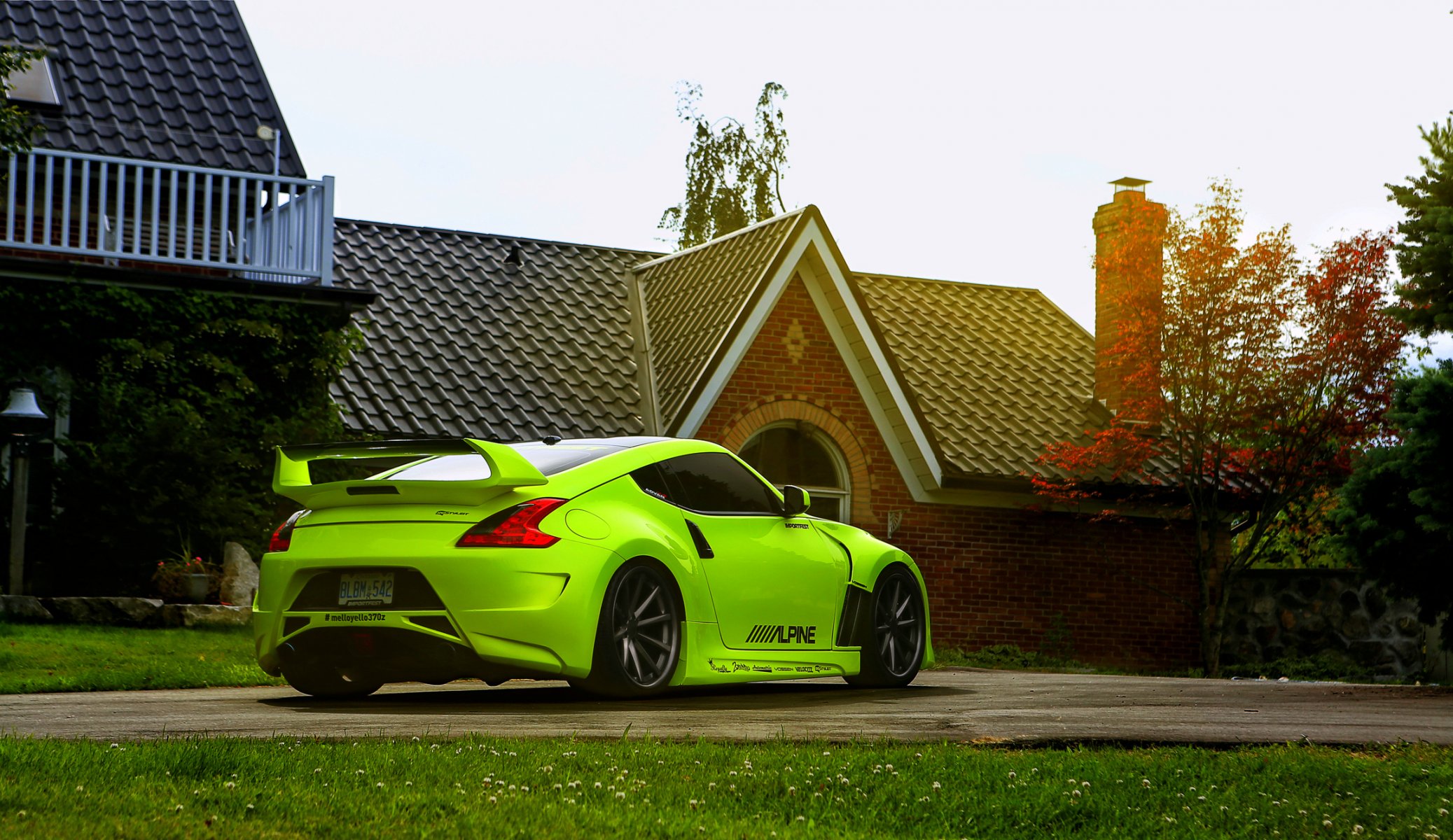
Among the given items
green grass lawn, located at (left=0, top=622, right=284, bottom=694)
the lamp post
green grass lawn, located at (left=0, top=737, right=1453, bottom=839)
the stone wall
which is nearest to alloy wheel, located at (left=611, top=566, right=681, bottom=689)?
green grass lawn, located at (left=0, top=737, right=1453, bottom=839)

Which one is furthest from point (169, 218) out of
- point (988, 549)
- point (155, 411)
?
point (988, 549)

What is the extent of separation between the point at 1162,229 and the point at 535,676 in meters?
15.4

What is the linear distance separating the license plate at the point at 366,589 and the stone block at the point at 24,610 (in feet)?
21.3

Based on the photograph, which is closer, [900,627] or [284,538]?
[284,538]

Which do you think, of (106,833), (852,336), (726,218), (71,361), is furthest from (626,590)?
(726,218)

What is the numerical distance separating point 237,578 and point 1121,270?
12307mm

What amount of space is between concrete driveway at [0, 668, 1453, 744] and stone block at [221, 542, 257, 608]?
157 inches

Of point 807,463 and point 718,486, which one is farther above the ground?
point 807,463

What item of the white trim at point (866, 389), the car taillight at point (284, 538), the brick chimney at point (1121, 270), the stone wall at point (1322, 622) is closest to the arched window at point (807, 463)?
the white trim at point (866, 389)

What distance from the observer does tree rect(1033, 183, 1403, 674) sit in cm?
2019

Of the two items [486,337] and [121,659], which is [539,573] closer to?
[121,659]

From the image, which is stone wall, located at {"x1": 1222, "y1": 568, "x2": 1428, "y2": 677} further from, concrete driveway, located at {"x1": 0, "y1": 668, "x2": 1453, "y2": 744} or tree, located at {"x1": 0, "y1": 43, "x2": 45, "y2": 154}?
tree, located at {"x1": 0, "y1": 43, "x2": 45, "y2": 154}

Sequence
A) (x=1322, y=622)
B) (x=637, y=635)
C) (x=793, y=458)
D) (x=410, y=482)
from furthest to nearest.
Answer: (x=1322, y=622) < (x=793, y=458) < (x=637, y=635) < (x=410, y=482)

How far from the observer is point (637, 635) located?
859 cm
